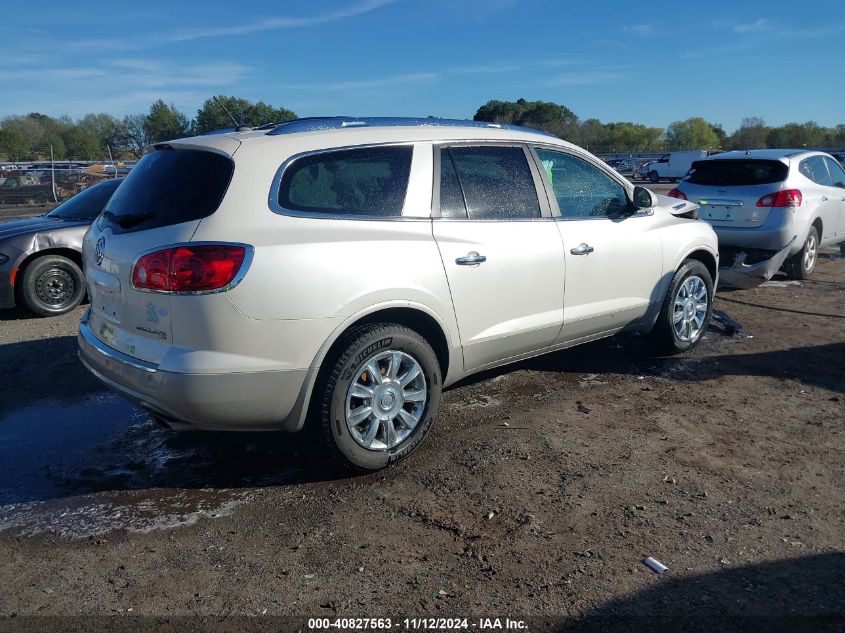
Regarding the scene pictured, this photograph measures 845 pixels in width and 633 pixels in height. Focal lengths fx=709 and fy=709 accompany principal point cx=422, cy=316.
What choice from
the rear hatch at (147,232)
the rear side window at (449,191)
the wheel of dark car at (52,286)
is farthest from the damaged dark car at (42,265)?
the rear side window at (449,191)

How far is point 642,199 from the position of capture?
5.39m

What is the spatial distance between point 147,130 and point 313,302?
4843 centimetres

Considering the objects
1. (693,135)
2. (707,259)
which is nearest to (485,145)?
(707,259)

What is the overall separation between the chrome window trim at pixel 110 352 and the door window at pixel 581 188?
2870 millimetres

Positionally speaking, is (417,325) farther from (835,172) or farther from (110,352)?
(835,172)

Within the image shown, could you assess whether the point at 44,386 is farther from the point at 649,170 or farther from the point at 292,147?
the point at 649,170

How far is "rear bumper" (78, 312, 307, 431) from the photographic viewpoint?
340 cm

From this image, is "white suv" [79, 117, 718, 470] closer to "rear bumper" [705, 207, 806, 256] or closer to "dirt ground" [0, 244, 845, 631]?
"dirt ground" [0, 244, 845, 631]

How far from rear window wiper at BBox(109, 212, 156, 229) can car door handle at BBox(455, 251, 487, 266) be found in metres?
1.70

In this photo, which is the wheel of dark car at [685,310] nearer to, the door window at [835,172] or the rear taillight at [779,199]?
the rear taillight at [779,199]

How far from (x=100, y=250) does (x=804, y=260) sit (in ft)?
28.1

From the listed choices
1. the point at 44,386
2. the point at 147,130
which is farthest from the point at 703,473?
the point at 147,130

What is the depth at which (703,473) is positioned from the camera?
387cm

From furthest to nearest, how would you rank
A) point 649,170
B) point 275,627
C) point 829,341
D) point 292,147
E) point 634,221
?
1. point 649,170
2. point 829,341
3. point 634,221
4. point 292,147
5. point 275,627
